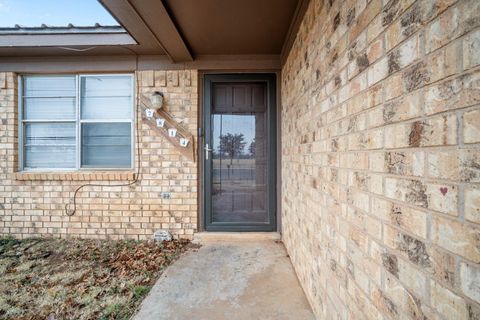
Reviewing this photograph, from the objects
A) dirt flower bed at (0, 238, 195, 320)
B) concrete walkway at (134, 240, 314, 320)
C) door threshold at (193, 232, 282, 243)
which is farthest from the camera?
door threshold at (193, 232, 282, 243)

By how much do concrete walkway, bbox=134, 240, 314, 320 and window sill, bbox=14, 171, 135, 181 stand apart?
4.50 ft

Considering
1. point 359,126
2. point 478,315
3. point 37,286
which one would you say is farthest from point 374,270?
point 37,286

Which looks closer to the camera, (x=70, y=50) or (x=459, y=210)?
(x=459, y=210)

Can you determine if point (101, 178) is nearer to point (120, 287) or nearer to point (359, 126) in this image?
point (120, 287)

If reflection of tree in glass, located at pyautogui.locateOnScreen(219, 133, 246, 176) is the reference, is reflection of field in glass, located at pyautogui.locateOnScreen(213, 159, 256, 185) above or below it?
below

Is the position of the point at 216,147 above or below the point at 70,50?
below

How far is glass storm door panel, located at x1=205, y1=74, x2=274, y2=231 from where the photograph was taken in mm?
3402

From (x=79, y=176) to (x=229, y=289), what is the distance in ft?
8.32

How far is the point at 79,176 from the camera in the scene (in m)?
3.39

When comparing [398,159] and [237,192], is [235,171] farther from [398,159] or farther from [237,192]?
[398,159]

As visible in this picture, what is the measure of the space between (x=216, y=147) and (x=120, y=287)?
1.89 metres

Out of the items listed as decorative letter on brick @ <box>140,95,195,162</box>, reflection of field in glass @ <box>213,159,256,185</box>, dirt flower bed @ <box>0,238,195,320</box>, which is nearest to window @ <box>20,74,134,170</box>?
decorative letter on brick @ <box>140,95,195,162</box>

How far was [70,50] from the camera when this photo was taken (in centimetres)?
323

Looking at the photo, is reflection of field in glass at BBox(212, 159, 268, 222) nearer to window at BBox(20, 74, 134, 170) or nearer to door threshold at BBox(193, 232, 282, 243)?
door threshold at BBox(193, 232, 282, 243)
